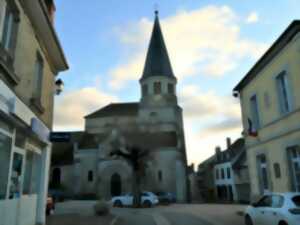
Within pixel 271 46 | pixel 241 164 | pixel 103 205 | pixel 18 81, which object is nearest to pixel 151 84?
pixel 241 164

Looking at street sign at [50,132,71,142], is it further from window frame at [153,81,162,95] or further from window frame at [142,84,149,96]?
window frame at [142,84,149,96]

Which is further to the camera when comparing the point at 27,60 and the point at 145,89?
the point at 145,89

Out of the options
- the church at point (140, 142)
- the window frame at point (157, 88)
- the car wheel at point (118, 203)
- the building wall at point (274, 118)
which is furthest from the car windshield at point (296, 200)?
the window frame at point (157, 88)

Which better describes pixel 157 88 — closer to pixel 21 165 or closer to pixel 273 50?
pixel 273 50

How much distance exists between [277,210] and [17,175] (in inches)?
290

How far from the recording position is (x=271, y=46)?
11875 mm

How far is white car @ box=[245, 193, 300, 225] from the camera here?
699 cm

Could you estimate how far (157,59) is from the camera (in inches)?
1875

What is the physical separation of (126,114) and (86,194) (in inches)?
686

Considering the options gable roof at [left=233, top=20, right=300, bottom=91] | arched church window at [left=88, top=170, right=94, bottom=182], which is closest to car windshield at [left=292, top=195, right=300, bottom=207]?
gable roof at [left=233, top=20, right=300, bottom=91]

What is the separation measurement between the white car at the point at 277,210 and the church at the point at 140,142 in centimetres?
2337

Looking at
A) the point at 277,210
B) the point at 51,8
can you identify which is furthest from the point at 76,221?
the point at 51,8

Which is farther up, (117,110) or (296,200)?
(117,110)

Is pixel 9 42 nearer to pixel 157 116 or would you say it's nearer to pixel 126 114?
pixel 157 116
